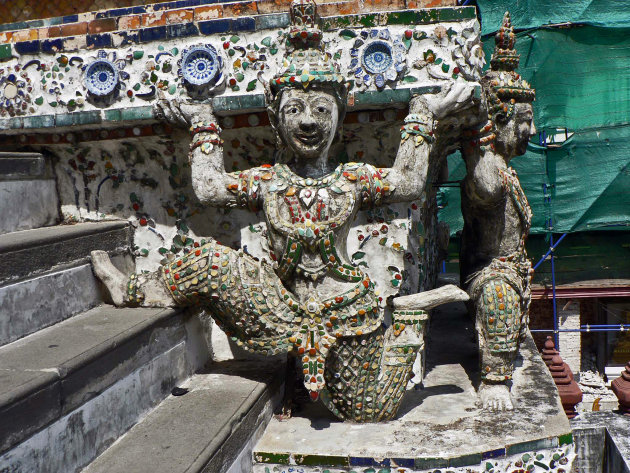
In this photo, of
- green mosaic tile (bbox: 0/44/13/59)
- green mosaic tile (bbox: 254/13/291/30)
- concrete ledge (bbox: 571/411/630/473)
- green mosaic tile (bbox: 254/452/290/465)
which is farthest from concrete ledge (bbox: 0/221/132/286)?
concrete ledge (bbox: 571/411/630/473)

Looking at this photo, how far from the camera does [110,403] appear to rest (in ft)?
9.80

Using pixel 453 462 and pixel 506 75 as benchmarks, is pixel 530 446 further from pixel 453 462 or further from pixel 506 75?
pixel 506 75

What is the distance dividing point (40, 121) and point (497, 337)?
3055 mm

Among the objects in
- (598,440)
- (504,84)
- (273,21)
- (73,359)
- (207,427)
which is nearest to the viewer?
(73,359)

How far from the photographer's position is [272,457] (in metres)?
3.42

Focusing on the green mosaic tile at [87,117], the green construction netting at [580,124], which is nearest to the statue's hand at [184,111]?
the green mosaic tile at [87,117]

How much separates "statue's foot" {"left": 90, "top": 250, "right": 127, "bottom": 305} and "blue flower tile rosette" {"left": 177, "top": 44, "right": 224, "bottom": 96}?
3.72 ft

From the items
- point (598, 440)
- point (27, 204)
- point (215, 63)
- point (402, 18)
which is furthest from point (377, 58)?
point (598, 440)

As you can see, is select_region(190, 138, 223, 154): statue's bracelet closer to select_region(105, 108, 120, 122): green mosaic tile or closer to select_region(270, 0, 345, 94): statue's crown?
select_region(270, 0, 345, 94): statue's crown

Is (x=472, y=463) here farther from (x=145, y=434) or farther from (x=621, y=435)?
(x=621, y=435)

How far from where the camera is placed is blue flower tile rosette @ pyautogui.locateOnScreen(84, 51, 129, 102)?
3822 mm

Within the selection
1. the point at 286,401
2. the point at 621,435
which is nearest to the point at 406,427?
the point at 286,401

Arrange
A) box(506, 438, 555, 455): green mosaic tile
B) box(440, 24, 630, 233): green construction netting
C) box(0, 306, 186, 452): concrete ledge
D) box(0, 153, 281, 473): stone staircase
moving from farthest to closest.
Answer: box(440, 24, 630, 233): green construction netting < box(506, 438, 555, 455): green mosaic tile < box(0, 153, 281, 473): stone staircase < box(0, 306, 186, 452): concrete ledge

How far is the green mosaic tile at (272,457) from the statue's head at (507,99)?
7.78ft
